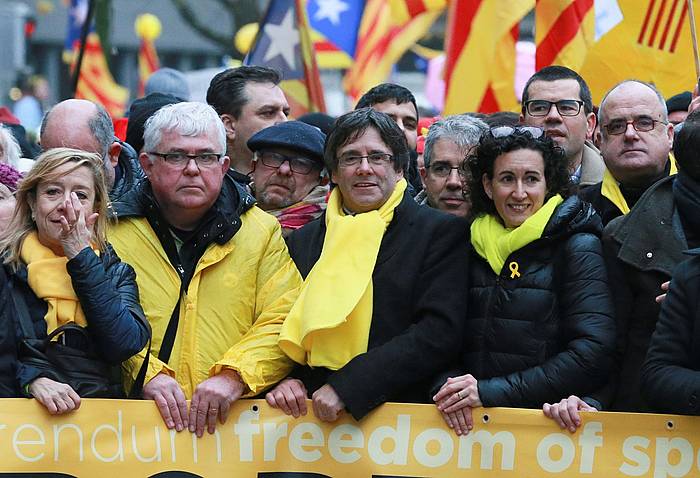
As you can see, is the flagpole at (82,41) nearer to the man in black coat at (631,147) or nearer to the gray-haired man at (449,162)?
the gray-haired man at (449,162)

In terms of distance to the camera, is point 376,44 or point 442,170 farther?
point 376,44

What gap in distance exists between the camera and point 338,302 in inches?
193

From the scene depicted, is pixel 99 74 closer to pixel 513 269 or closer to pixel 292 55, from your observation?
pixel 292 55

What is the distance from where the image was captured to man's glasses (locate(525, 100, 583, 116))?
6.46m

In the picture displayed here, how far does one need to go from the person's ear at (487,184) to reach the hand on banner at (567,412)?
2.94ft

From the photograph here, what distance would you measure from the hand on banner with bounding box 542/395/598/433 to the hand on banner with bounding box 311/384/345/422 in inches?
29.2

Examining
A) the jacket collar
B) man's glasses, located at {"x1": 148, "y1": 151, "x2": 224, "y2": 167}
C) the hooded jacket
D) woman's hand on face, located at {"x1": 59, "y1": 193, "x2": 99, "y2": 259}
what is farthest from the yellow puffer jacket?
the jacket collar

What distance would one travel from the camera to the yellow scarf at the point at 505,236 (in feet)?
16.2

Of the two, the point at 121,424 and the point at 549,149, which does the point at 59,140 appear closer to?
the point at 121,424

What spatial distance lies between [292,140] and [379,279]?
140 cm

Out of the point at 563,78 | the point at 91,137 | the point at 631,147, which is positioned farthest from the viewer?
the point at 563,78

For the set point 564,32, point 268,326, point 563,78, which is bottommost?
point 268,326

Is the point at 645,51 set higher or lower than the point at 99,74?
higher

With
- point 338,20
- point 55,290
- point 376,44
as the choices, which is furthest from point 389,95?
point 376,44
